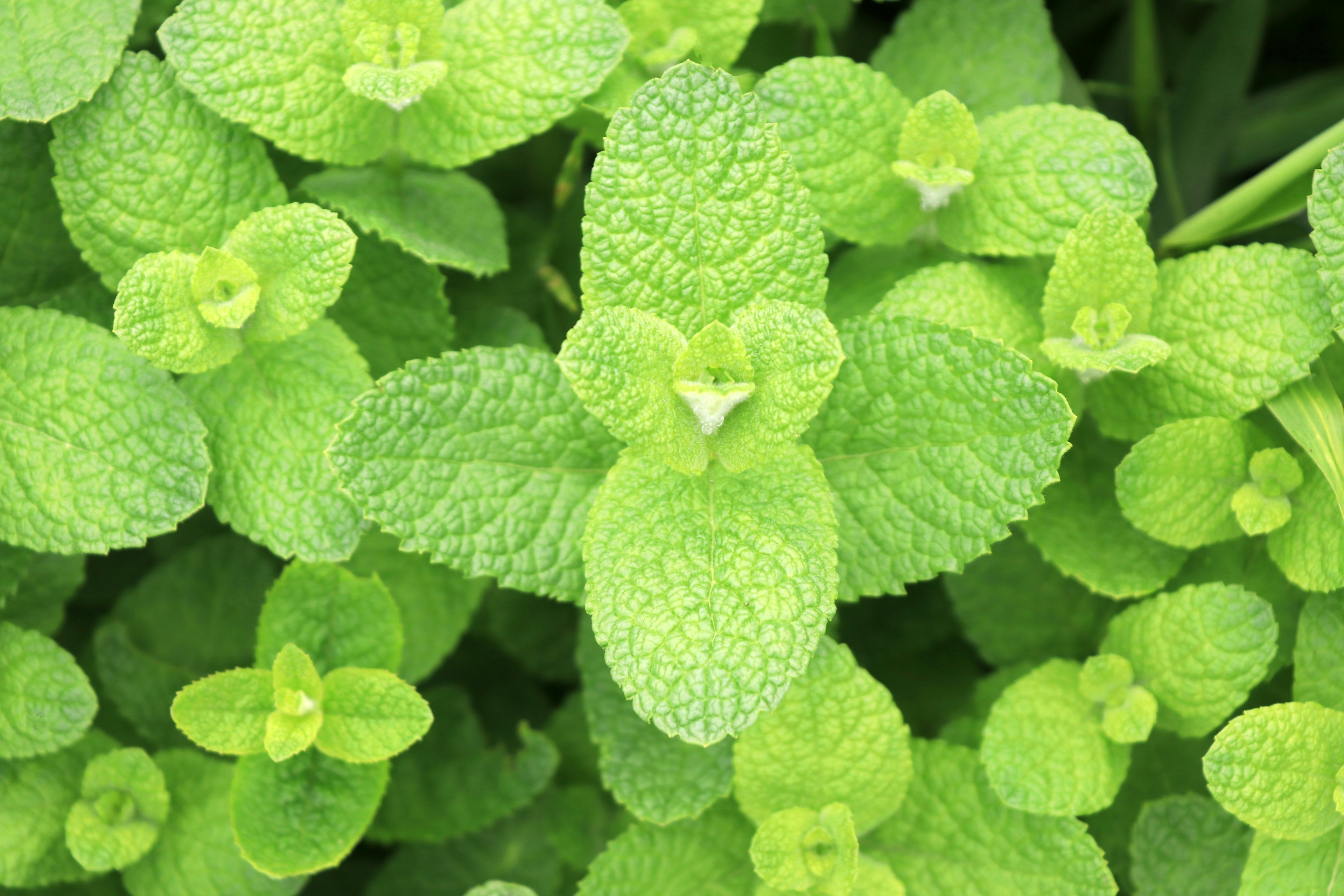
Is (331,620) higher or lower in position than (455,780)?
higher

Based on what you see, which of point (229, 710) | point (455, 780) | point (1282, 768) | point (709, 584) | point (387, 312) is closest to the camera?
point (709, 584)

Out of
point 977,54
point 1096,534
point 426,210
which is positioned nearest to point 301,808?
point 426,210

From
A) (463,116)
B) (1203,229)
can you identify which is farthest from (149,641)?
(1203,229)

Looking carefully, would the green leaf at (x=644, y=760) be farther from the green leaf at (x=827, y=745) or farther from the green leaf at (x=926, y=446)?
the green leaf at (x=926, y=446)

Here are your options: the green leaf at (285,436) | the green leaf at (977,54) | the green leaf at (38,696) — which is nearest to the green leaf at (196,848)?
the green leaf at (38,696)

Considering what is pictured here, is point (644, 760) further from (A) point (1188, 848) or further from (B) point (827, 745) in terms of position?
(A) point (1188, 848)

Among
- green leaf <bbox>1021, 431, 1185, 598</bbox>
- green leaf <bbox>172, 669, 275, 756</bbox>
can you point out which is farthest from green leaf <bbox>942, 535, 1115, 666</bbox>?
green leaf <bbox>172, 669, 275, 756</bbox>

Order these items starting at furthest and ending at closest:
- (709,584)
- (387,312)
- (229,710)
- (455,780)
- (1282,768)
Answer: (455,780)
(387,312)
(229,710)
(1282,768)
(709,584)
